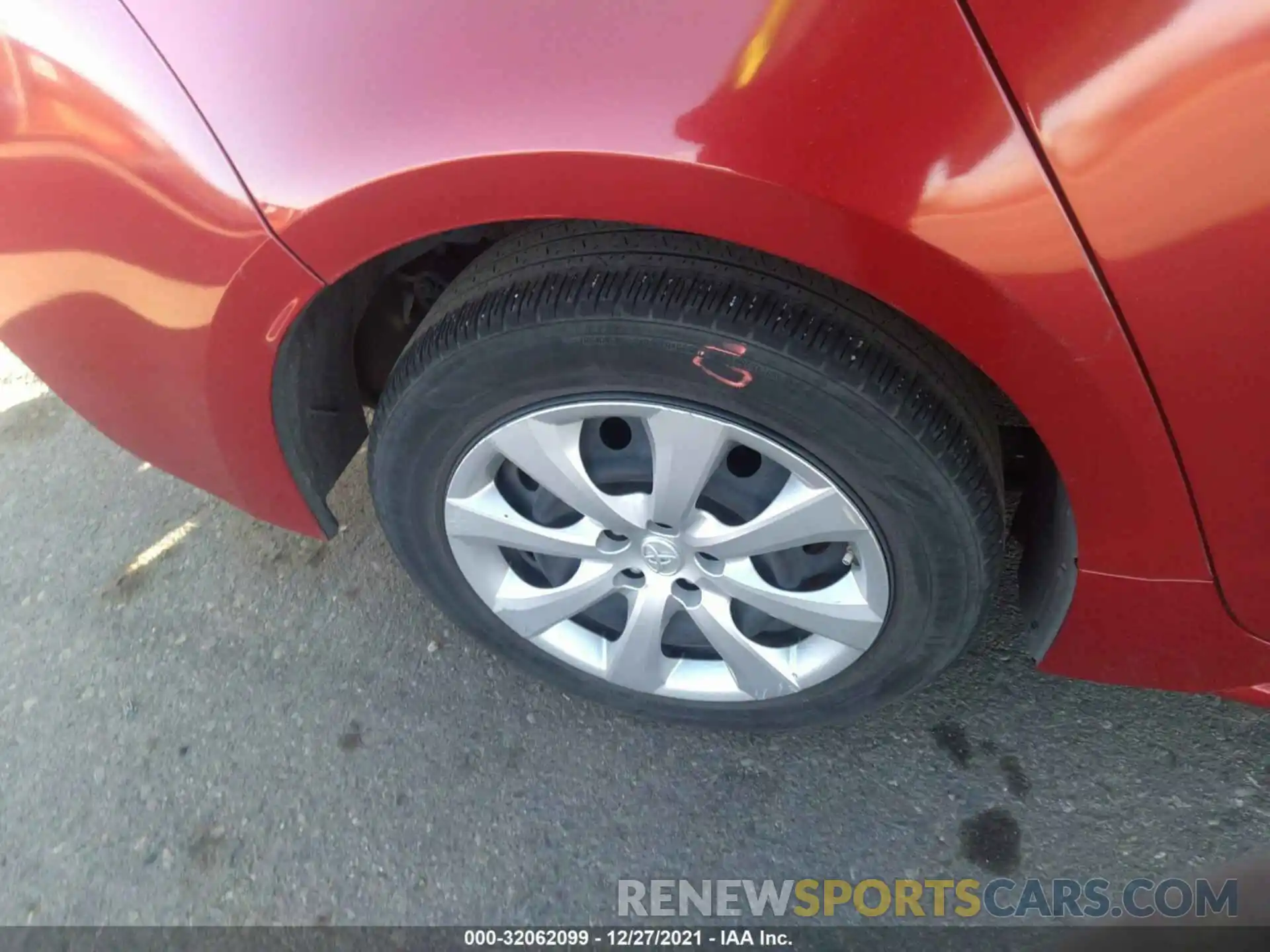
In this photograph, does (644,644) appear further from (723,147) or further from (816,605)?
(723,147)

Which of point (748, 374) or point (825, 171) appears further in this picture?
point (748, 374)

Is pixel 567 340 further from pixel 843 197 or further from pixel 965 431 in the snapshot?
pixel 965 431

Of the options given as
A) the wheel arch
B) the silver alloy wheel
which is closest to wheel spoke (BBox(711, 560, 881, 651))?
the silver alloy wheel

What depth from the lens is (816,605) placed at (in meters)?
1.38

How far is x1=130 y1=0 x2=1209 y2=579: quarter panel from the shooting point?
36.0 inches

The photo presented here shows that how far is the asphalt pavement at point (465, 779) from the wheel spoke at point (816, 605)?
43cm

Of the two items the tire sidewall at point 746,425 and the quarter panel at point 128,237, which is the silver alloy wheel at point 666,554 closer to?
the tire sidewall at point 746,425

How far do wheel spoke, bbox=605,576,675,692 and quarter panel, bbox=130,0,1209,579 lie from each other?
0.65 m

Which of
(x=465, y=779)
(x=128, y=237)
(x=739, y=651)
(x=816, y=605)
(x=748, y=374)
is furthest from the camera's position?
(x=465, y=779)

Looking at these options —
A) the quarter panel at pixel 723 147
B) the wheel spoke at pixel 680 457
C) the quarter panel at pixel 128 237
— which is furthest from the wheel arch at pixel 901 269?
the wheel spoke at pixel 680 457

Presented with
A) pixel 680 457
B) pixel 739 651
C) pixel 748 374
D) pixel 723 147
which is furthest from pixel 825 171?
pixel 739 651

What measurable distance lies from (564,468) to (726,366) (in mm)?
321

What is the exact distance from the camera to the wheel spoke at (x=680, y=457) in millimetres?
1214

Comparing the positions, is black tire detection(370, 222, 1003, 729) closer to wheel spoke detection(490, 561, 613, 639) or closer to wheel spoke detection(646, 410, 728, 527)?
wheel spoke detection(646, 410, 728, 527)
